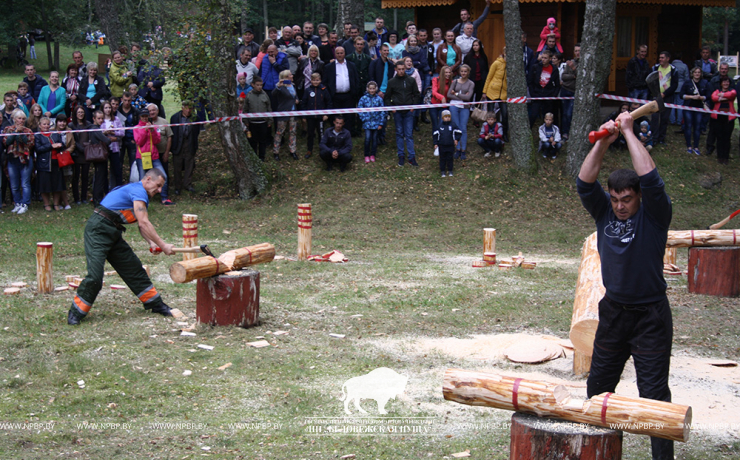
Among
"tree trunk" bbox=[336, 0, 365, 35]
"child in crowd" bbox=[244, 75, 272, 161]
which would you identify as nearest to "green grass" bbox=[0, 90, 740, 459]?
"child in crowd" bbox=[244, 75, 272, 161]

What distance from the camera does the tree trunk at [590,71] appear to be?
50.0 ft

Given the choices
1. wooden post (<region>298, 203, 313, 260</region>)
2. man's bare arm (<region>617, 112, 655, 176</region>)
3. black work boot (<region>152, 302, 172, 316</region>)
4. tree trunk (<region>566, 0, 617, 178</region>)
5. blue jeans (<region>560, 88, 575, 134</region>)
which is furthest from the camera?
blue jeans (<region>560, 88, 575, 134</region>)

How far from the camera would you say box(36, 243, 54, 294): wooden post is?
8.76 m

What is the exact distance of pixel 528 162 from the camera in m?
16.0

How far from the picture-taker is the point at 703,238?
886 cm

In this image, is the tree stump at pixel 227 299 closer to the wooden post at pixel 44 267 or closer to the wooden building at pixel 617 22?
the wooden post at pixel 44 267

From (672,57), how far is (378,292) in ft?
53.4

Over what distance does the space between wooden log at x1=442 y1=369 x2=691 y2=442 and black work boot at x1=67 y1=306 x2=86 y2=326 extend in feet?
17.0

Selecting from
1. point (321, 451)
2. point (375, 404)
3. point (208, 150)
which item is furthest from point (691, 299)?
point (208, 150)

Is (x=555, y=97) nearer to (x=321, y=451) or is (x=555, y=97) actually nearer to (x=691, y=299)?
(x=691, y=299)

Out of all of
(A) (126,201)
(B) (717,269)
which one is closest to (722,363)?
(B) (717,269)

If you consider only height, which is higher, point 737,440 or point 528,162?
point 528,162

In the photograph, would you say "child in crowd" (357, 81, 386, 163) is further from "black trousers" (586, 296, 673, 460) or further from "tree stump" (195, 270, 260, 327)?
"black trousers" (586, 296, 673, 460)

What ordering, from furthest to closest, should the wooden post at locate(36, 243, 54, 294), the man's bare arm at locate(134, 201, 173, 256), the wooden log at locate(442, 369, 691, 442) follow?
the wooden post at locate(36, 243, 54, 294) → the man's bare arm at locate(134, 201, 173, 256) → the wooden log at locate(442, 369, 691, 442)
